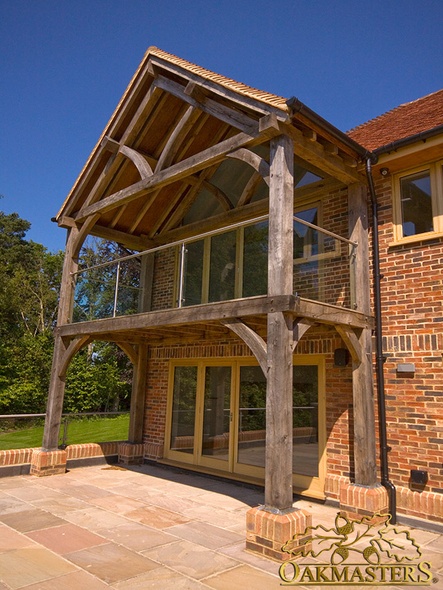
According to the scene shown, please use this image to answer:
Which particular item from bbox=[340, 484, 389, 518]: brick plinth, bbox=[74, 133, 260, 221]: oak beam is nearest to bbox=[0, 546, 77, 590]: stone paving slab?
bbox=[340, 484, 389, 518]: brick plinth

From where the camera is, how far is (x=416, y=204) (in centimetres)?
690

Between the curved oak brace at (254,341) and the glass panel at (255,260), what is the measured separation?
1.68 feet

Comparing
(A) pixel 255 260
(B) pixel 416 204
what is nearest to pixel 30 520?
(A) pixel 255 260

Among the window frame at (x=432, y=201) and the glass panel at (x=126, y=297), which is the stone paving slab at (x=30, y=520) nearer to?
the glass panel at (x=126, y=297)

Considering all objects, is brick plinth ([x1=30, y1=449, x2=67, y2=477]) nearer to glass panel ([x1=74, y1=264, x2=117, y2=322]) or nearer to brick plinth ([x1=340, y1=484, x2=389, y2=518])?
glass panel ([x1=74, y1=264, x2=117, y2=322])

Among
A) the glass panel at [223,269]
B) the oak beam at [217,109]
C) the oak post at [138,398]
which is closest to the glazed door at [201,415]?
the oak post at [138,398]

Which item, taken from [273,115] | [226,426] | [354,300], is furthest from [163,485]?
[273,115]

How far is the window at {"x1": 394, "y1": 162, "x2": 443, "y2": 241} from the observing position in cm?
663

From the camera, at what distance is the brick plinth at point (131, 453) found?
1011cm

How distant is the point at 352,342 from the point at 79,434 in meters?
10.3

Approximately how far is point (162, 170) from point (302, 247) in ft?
9.30

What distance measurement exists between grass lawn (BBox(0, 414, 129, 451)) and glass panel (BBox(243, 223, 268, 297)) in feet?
24.9

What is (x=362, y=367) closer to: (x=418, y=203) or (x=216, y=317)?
(x=216, y=317)

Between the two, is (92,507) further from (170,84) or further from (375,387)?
(170,84)
